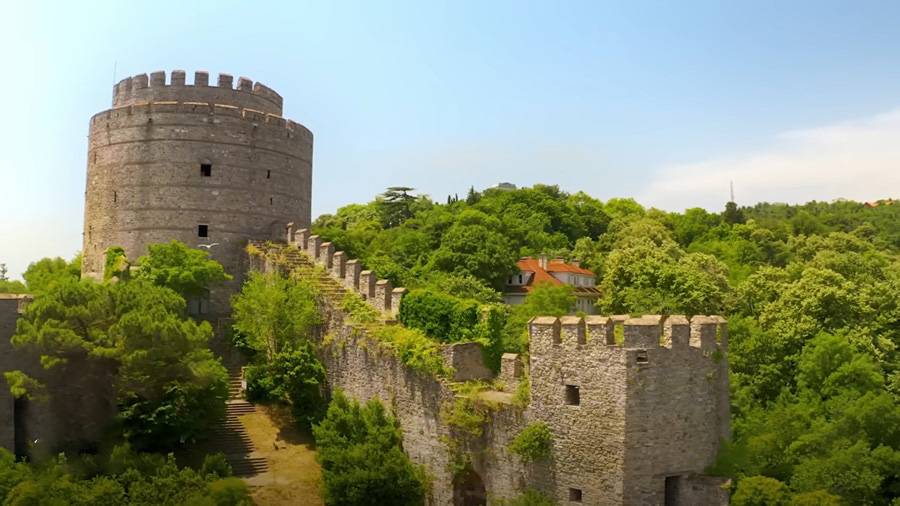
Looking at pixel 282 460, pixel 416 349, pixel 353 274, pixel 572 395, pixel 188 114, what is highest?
pixel 188 114

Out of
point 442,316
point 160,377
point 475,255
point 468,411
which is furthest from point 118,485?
point 475,255

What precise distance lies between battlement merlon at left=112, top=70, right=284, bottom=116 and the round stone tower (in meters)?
0.04

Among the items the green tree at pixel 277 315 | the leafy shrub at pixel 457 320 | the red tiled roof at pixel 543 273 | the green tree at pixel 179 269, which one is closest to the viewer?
the leafy shrub at pixel 457 320

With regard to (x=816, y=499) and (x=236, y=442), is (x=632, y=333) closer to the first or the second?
(x=816, y=499)

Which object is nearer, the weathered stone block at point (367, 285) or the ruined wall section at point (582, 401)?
the ruined wall section at point (582, 401)

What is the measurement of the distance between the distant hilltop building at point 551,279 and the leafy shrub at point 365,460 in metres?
19.2

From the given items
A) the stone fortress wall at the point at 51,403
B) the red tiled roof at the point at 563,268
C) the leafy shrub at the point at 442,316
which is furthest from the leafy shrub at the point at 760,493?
the red tiled roof at the point at 563,268

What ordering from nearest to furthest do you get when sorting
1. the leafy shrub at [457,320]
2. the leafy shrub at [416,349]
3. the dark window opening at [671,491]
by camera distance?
the dark window opening at [671,491] < the leafy shrub at [416,349] < the leafy shrub at [457,320]

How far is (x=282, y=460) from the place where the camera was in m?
23.7

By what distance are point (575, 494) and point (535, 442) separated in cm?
141

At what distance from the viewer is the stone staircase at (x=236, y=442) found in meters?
23.0

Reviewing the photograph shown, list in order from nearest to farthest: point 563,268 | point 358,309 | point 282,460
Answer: point 282,460, point 358,309, point 563,268

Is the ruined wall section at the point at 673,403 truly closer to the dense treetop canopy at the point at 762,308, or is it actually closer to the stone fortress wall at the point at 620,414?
the stone fortress wall at the point at 620,414

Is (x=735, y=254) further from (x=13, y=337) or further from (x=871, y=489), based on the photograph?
(x=13, y=337)
